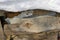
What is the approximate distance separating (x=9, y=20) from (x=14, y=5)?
11 cm

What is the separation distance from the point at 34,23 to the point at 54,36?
180 mm

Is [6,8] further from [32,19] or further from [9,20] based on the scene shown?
[32,19]

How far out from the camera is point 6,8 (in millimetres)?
958

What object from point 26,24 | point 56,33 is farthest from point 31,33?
point 56,33

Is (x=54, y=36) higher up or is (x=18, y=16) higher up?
(x=18, y=16)

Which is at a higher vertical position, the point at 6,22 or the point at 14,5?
the point at 14,5

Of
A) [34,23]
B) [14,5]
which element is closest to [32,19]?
[34,23]

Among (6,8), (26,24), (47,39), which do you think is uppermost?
(6,8)

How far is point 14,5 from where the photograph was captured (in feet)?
3.10

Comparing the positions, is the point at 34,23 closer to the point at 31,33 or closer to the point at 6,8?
the point at 31,33

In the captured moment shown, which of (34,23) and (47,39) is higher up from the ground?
(34,23)

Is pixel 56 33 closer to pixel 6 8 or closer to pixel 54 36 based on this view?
pixel 54 36

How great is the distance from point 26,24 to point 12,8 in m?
0.14

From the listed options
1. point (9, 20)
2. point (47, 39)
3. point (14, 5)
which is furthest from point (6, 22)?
point (47, 39)
